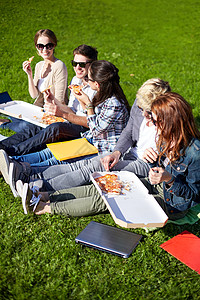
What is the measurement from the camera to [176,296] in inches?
114

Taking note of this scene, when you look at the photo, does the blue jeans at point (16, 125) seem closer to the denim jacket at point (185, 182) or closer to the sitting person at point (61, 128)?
the sitting person at point (61, 128)

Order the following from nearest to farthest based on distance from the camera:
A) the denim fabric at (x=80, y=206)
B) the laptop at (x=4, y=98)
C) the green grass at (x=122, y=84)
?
the green grass at (x=122, y=84)
the denim fabric at (x=80, y=206)
the laptop at (x=4, y=98)

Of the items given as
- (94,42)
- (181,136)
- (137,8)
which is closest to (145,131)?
(181,136)

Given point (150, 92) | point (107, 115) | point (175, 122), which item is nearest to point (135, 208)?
point (175, 122)

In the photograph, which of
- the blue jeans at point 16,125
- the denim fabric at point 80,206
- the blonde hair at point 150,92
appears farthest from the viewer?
the blue jeans at point 16,125

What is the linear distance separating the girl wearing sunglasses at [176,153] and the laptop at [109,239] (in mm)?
472

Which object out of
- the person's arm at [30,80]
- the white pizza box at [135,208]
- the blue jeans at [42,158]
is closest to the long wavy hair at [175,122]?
the white pizza box at [135,208]

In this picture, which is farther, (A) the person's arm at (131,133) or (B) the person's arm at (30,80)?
(B) the person's arm at (30,80)

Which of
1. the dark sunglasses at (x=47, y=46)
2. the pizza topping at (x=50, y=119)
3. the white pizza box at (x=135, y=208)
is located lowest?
the white pizza box at (x=135, y=208)

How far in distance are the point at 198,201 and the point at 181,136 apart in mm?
741

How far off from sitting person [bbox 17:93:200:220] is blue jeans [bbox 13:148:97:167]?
2.26ft

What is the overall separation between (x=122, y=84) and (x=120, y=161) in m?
4.45

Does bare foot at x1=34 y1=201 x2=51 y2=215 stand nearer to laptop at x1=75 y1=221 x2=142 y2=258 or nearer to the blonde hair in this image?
laptop at x1=75 y1=221 x2=142 y2=258

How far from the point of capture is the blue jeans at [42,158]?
4395mm
